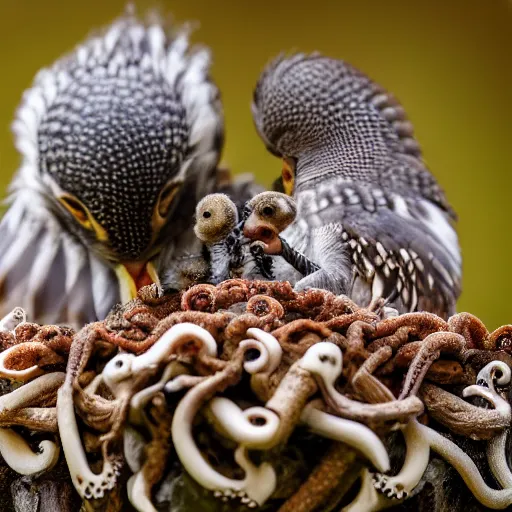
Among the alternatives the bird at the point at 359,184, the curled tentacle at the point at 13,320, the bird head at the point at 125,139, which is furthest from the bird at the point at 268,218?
the curled tentacle at the point at 13,320

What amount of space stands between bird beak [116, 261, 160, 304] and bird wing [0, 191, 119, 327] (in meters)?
0.03

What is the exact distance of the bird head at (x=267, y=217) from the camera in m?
0.83

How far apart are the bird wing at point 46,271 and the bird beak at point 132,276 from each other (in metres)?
0.03

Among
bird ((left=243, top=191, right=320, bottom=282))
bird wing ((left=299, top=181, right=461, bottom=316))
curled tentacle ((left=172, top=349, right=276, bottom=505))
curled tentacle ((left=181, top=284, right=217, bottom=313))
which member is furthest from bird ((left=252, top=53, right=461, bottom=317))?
curled tentacle ((left=172, top=349, right=276, bottom=505))

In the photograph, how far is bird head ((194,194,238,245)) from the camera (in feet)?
2.66

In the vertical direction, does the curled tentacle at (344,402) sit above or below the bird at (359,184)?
below

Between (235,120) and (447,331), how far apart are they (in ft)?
1.68

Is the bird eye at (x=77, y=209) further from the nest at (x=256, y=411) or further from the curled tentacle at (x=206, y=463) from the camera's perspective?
the curled tentacle at (x=206, y=463)

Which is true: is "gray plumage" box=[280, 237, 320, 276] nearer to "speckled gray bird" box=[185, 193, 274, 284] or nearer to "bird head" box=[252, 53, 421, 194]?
"speckled gray bird" box=[185, 193, 274, 284]

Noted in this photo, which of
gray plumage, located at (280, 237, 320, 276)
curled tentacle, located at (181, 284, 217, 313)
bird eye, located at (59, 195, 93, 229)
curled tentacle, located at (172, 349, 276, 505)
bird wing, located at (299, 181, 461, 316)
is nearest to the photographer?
curled tentacle, located at (172, 349, 276, 505)

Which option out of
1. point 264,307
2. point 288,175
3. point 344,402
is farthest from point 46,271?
point 344,402

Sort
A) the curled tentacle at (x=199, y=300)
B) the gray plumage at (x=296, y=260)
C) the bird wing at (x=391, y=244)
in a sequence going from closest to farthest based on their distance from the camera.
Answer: the curled tentacle at (x=199, y=300) < the gray plumage at (x=296, y=260) < the bird wing at (x=391, y=244)

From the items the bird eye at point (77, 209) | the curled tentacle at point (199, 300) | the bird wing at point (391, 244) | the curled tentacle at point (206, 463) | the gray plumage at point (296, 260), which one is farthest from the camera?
the bird eye at point (77, 209)

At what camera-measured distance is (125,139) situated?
1.07 m
